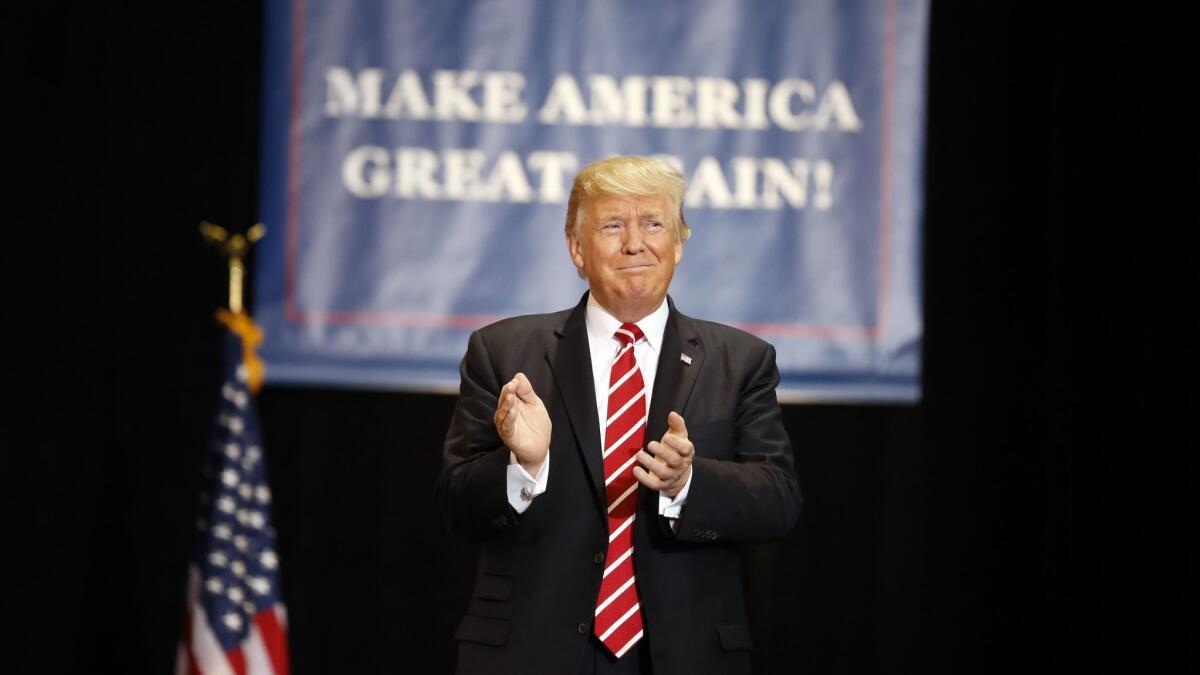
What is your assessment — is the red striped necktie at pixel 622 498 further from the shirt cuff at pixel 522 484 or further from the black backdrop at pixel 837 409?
the black backdrop at pixel 837 409

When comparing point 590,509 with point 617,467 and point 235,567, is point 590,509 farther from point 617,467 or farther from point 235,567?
point 235,567

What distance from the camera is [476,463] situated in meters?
2.14

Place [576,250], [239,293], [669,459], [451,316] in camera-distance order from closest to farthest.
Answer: [669,459]
[576,250]
[239,293]
[451,316]

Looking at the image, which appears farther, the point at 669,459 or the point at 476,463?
the point at 476,463

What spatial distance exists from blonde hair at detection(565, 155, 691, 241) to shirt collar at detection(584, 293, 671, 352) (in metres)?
0.14

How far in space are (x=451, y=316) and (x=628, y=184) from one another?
5.47 ft

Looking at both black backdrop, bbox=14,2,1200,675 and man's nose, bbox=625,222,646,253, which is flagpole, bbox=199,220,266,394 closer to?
black backdrop, bbox=14,2,1200,675

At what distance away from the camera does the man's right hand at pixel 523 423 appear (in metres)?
1.99

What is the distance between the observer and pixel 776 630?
383cm

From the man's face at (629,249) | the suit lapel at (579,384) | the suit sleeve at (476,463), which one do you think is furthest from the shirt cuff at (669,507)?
the man's face at (629,249)

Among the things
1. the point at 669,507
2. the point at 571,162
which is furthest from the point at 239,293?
the point at 669,507

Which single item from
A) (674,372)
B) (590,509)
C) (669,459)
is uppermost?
(674,372)

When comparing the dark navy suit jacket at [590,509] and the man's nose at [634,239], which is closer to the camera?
the dark navy suit jacket at [590,509]

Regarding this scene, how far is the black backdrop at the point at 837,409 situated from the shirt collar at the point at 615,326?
64.4 inches
